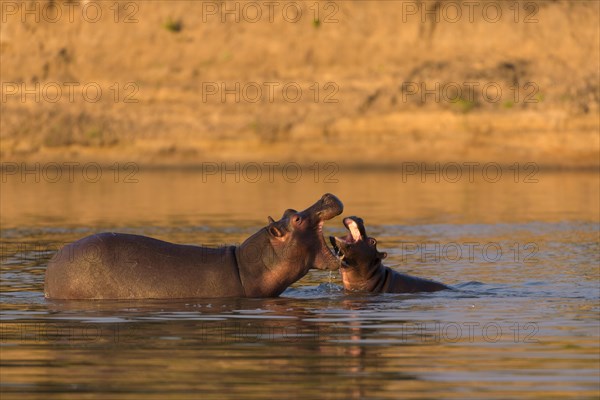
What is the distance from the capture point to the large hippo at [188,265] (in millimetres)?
15250

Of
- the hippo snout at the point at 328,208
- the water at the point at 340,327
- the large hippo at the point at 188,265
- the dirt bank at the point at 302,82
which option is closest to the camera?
the water at the point at 340,327

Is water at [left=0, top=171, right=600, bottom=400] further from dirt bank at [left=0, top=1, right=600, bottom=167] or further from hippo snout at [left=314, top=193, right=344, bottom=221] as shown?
dirt bank at [left=0, top=1, right=600, bottom=167]

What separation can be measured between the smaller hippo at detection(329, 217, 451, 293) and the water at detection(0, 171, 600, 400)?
0.94 ft

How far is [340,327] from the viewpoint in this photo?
13.2 metres

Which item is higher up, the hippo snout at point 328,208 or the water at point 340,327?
the hippo snout at point 328,208

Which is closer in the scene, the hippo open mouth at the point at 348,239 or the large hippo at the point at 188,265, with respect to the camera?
the large hippo at the point at 188,265

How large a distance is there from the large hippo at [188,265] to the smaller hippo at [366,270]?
0.48 metres

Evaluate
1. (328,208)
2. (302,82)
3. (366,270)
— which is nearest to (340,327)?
(328,208)

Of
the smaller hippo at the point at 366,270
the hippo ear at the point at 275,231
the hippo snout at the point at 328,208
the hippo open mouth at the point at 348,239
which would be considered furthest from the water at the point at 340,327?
the hippo snout at the point at 328,208

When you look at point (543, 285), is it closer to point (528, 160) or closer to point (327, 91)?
point (528, 160)

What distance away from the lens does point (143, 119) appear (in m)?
49.2

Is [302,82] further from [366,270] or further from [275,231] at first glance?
[275,231]

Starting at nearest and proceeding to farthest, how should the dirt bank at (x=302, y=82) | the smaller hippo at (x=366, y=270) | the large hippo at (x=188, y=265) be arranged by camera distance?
the large hippo at (x=188, y=265), the smaller hippo at (x=366, y=270), the dirt bank at (x=302, y=82)

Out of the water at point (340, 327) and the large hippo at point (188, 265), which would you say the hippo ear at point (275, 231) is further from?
the water at point (340, 327)
